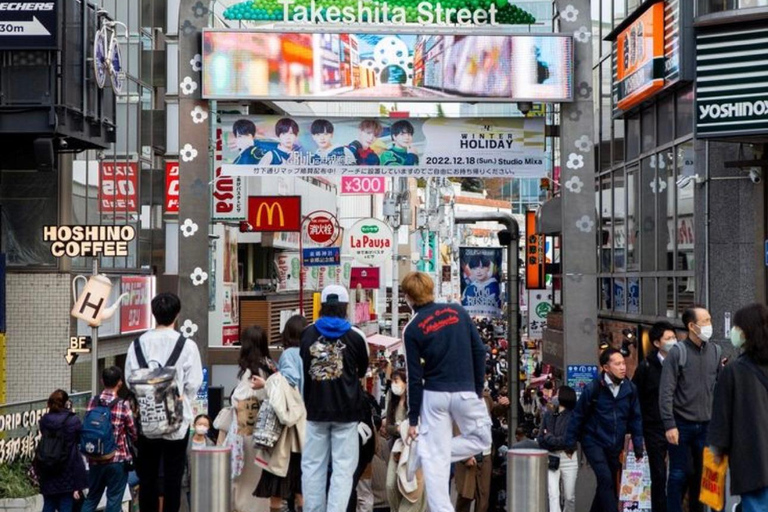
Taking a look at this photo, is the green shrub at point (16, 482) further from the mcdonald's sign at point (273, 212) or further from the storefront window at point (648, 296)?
the mcdonald's sign at point (273, 212)

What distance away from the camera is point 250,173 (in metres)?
18.0

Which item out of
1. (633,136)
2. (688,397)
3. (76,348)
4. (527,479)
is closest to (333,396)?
(527,479)

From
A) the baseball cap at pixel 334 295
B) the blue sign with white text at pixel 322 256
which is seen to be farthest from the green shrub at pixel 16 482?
the blue sign with white text at pixel 322 256

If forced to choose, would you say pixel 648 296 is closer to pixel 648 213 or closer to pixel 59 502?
pixel 648 213

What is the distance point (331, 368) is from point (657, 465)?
11.9 ft

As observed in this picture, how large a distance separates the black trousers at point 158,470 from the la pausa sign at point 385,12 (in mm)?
7618

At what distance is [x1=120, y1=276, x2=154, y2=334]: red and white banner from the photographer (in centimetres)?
3016

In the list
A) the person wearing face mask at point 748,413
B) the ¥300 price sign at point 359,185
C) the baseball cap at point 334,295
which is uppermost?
the ¥300 price sign at point 359,185

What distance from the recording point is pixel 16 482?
16.9m

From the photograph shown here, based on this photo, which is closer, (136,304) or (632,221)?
(632,221)

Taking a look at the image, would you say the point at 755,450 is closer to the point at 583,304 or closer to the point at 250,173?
the point at 583,304

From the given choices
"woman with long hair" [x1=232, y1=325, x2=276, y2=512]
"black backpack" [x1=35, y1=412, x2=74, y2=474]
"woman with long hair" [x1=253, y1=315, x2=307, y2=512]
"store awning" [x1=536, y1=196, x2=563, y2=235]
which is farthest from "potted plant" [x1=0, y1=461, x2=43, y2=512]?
"store awning" [x1=536, y1=196, x2=563, y2=235]

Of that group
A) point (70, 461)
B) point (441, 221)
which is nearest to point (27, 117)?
point (70, 461)

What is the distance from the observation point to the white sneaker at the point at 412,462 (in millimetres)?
10559
